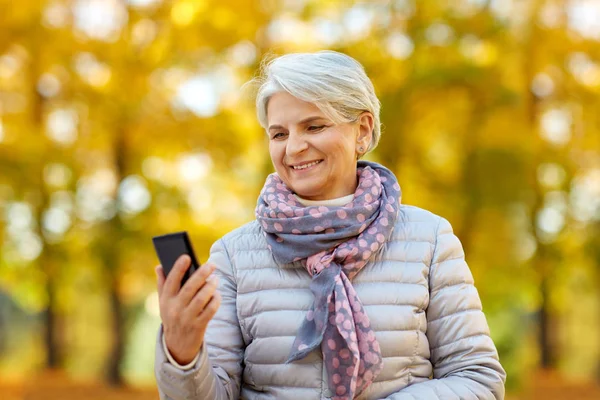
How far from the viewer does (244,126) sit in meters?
10.4

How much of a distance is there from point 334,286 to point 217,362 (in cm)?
45

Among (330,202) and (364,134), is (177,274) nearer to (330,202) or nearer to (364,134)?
(330,202)

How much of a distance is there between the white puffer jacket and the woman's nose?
35 centimetres

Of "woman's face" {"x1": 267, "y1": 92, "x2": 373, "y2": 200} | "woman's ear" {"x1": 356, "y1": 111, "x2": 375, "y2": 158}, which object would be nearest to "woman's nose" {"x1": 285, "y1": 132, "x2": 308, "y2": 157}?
"woman's face" {"x1": 267, "y1": 92, "x2": 373, "y2": 200}

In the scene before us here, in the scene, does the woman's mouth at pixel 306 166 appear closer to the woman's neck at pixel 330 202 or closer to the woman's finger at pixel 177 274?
the woman's neck at pixel 330 202

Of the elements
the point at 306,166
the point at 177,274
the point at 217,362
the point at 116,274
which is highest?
the point at 306,166

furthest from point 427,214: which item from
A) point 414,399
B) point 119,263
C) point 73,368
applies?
point 73,368

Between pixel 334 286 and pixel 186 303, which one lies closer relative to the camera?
pixel 186 303

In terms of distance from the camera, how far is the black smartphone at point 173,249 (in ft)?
5.93

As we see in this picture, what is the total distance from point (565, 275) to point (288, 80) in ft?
33.2

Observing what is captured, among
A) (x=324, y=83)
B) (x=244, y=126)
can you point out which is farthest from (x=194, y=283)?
(x=244, y=126)

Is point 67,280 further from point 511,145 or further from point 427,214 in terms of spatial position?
point 427,214

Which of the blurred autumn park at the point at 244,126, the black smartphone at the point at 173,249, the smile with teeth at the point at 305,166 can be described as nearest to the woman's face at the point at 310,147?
the smile with teeth at the point at 305,166

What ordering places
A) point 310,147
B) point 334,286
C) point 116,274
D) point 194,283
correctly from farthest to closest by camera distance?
point 116,274
point 310,147
point 334,286
point 194,283
